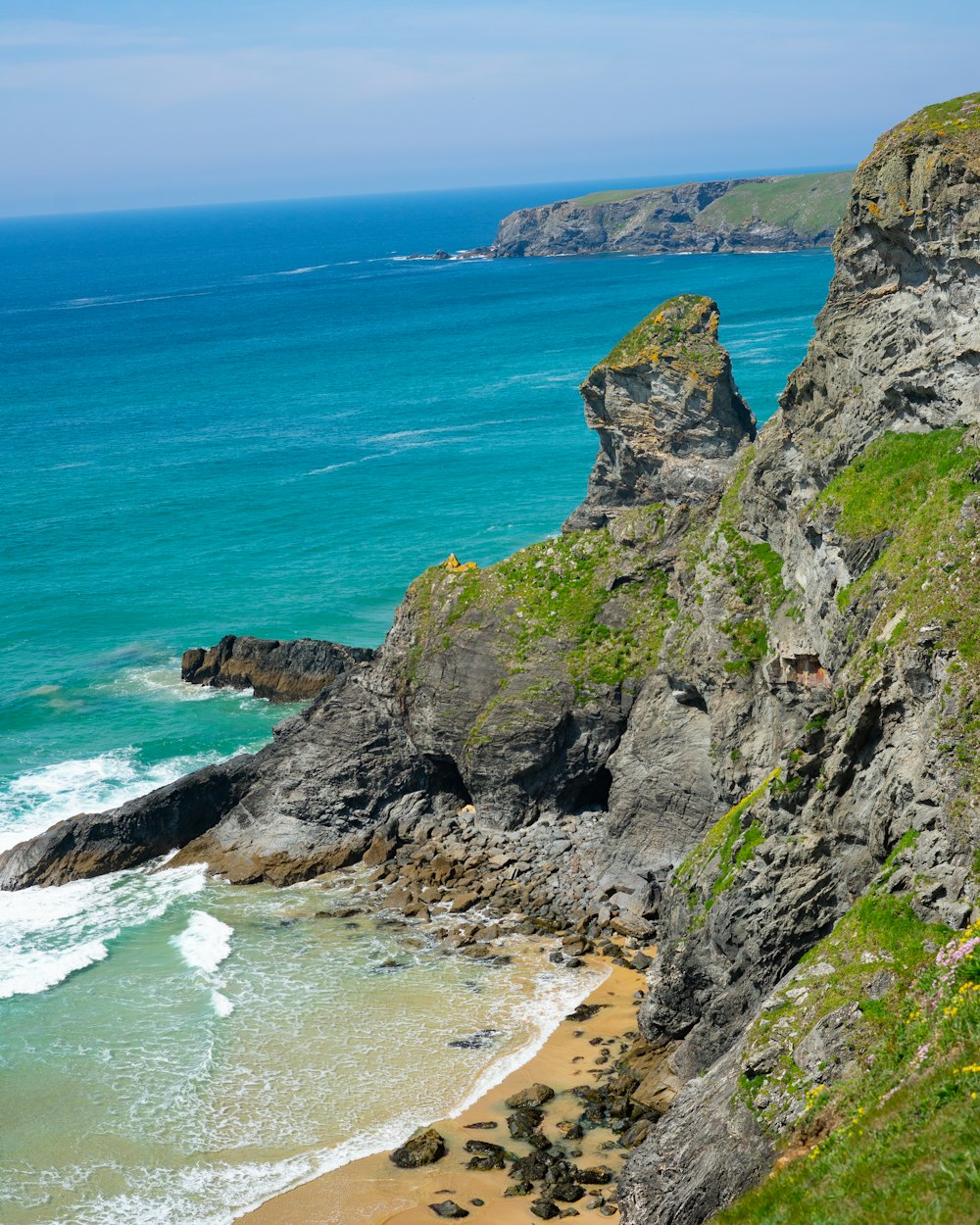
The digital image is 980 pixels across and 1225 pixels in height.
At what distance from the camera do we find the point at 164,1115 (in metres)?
30.5

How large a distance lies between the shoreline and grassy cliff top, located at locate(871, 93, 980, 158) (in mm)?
22747

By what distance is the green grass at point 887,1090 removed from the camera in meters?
16.7

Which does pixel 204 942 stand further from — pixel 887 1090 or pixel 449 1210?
pixel 887 1090

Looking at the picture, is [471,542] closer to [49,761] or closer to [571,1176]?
[49,761]

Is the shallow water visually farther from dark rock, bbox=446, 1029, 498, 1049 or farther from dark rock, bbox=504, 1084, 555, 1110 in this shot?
dark rock, bbox=504, 1084, 555, 1110

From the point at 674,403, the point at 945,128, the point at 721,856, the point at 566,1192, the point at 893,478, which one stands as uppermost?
the point at 945,128

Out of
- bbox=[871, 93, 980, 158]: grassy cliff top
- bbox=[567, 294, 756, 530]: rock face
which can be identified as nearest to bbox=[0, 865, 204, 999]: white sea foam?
bbox=[567, 294, 756, 530]: rock face

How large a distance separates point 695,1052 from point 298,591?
4531 centimetres

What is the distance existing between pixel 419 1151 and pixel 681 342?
113 ft

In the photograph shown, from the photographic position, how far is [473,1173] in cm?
2761

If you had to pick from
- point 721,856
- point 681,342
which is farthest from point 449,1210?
point 681,342

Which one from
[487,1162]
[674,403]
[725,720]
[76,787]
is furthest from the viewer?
[674,403]

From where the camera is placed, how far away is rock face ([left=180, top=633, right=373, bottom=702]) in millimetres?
57562

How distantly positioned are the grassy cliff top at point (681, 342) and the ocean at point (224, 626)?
18586 millimetres
